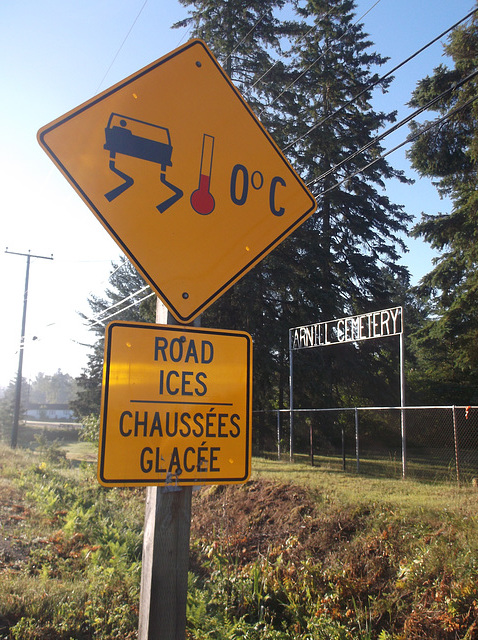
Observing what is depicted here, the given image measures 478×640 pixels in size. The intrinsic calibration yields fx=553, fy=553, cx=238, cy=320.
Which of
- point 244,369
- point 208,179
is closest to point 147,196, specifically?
point 208,179

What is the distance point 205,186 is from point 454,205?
2099 centimetres

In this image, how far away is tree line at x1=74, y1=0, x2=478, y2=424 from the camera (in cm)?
1900

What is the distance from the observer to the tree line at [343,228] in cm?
1900

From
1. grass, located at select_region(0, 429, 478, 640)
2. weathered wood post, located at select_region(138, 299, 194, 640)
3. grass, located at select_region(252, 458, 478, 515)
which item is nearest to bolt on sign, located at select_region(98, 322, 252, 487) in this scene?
weathered wood post, located at select_region(138, 299, 194, 640)

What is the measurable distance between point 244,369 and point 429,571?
5195 millimetres

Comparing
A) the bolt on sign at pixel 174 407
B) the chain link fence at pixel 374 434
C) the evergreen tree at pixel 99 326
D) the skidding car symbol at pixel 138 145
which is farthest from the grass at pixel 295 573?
the evergreen tree at pixel 99 326

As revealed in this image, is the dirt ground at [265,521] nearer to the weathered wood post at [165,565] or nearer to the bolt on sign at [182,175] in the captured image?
the weathered wood post at [165,565]

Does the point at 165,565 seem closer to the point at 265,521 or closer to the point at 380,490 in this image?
the point at 265,521

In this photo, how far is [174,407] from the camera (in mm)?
2193

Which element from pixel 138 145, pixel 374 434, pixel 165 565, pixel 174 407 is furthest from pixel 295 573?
pixel 374 434

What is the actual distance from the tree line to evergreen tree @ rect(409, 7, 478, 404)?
0.04 meters

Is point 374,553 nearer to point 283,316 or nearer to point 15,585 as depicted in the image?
point 15,585

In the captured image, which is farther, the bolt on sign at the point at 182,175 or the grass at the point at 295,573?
the grass at the point at 295,573

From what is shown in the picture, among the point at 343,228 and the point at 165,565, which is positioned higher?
the point at 343,228
